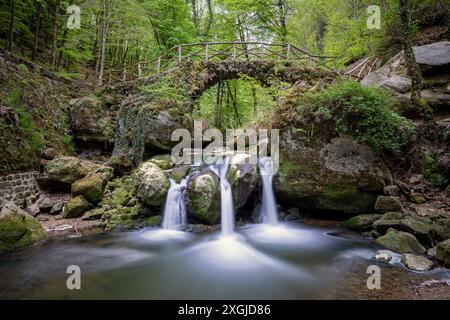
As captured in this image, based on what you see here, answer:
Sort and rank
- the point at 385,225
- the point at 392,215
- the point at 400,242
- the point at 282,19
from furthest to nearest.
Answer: the point at 282,19 < the point at 392,215 < the point at 385,225 < the point at 400,242

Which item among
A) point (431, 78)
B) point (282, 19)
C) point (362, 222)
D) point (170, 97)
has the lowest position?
point (362, 222)

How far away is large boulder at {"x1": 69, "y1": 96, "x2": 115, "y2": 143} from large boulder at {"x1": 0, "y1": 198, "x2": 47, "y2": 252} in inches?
204

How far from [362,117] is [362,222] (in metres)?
2.97

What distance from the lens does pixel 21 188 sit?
8125mm

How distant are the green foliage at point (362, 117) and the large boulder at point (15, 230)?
775 centimetres

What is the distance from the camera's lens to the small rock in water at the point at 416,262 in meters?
4.71

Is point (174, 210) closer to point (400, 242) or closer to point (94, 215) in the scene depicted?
point (94, 215)

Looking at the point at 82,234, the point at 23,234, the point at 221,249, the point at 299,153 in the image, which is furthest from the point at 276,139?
the point at 23,234

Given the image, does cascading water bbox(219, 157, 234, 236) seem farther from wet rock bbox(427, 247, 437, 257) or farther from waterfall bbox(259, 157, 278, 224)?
wet rock bbox(427, 247, 437, 257)

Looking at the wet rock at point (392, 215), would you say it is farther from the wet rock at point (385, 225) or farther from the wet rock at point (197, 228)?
the wet rock at point (197, 228)

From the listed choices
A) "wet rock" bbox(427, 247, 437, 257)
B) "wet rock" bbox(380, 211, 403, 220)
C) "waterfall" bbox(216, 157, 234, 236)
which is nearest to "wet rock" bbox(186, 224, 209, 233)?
"waterfall" bbox(216, 157, 234, 236)

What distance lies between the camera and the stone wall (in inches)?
302

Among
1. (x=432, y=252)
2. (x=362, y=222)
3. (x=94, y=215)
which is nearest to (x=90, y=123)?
(x=94, y=215)
